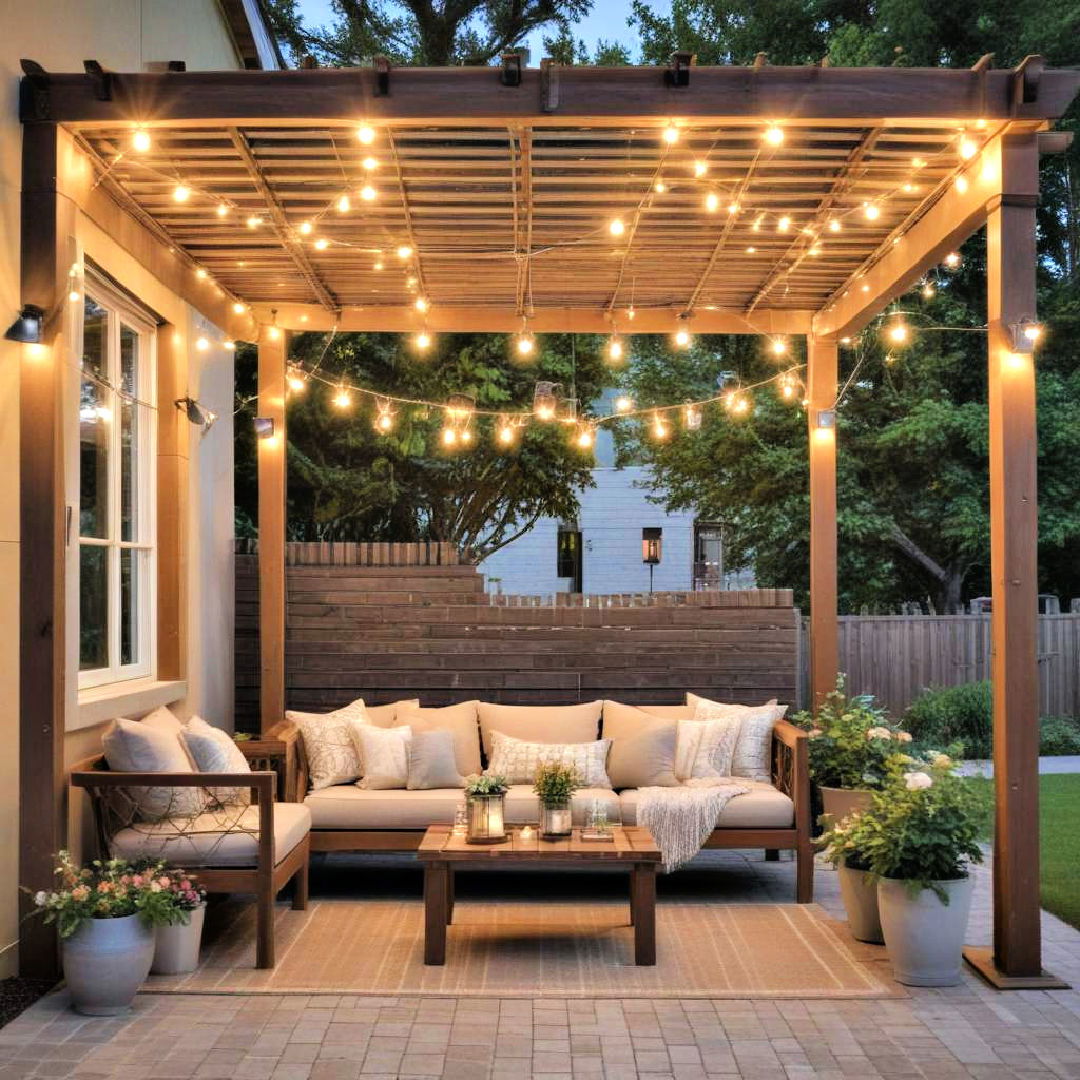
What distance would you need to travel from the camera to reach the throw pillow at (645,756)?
23.3 feet

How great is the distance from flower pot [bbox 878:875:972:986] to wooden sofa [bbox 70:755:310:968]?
2436 mm

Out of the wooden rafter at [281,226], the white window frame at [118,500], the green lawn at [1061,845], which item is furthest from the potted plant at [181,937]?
the green lawn at [1061,845]

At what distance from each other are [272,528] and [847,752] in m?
3.71

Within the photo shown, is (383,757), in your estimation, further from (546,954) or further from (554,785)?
(546,954)

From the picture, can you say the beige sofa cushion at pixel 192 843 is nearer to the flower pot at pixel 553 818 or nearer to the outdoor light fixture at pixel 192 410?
the flower pot at pixel 553 818

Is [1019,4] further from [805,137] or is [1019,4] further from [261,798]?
[261,798]

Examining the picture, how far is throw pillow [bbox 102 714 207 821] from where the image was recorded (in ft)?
17.9

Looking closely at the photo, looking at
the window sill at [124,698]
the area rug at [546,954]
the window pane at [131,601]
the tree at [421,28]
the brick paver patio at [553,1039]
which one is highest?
the tree at [421,28]

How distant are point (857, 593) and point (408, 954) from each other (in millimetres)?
11070

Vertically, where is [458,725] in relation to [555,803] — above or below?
above

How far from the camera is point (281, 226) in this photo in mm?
6410

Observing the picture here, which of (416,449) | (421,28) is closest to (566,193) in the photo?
(416,449)

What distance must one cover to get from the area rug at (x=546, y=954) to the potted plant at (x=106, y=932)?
1.15 ft

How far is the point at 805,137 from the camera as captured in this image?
5.32m
